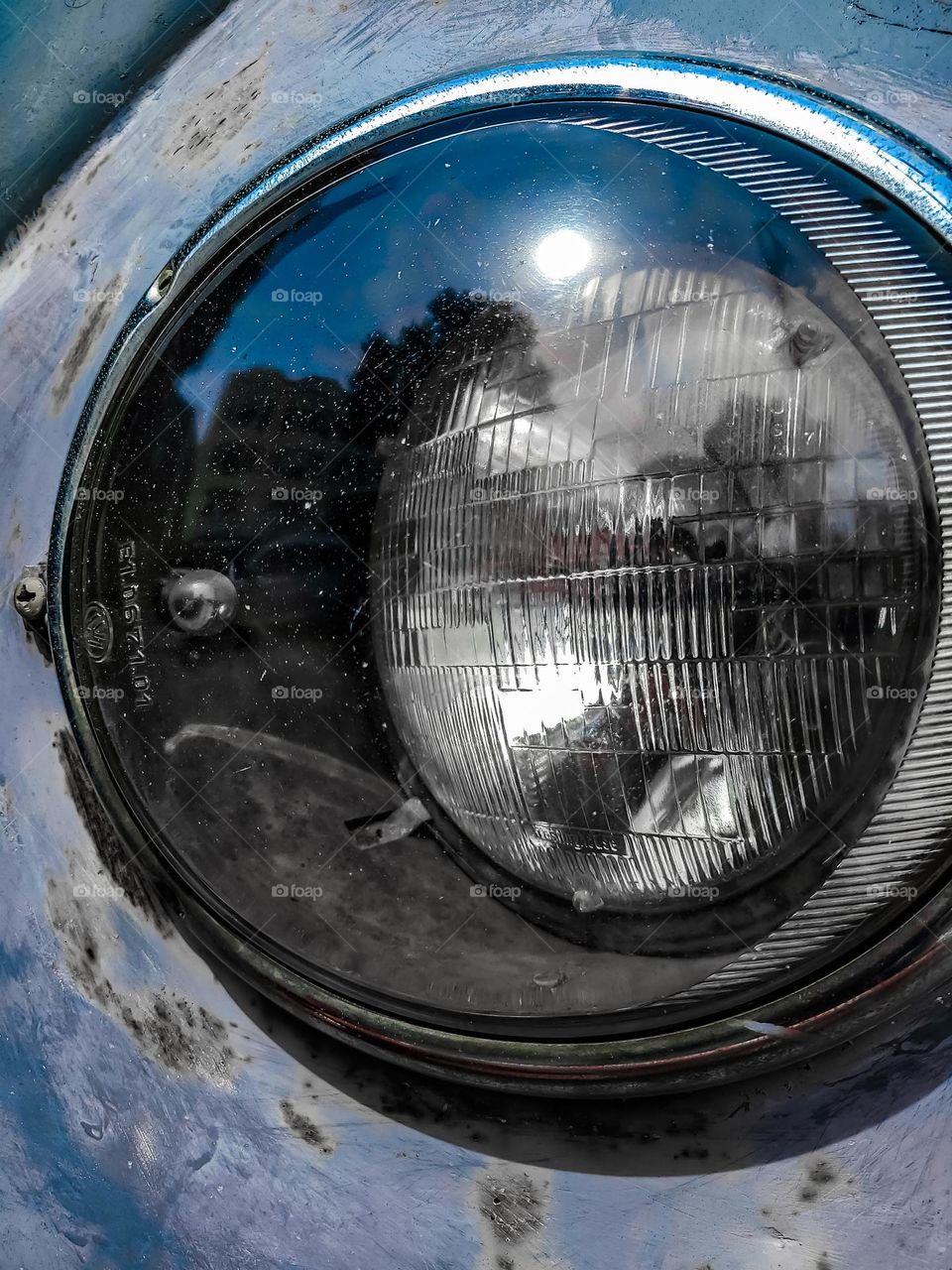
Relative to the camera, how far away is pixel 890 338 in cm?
71

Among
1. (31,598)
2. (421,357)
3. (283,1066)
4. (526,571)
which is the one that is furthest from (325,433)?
(283,1066)

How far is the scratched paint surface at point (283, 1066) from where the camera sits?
2.59 feet

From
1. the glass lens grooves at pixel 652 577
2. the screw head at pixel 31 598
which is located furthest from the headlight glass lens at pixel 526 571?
the screw head at pixel 31 598

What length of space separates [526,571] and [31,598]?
596mm

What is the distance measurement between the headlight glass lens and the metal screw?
0.38ft

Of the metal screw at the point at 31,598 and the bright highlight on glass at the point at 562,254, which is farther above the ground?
the bright highlight on glass at the point at 562,254

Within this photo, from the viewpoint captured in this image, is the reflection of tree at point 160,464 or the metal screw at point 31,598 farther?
the metal screw at point 31,598

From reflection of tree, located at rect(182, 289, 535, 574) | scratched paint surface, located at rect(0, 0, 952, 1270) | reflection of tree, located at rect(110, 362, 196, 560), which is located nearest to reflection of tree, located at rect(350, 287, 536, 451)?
reflection of tree, located at rect(182, 289, 535, 574)

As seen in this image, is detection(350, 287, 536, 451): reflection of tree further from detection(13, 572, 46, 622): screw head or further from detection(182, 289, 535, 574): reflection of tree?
detection(13, 572, 46, 622): screw head

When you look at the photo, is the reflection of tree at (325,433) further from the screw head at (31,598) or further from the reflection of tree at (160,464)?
the screw head at (31,598)

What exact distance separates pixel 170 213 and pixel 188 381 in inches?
12.3

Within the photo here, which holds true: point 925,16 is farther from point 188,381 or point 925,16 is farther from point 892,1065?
point 892,1065

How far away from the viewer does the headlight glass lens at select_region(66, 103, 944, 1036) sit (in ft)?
2.28

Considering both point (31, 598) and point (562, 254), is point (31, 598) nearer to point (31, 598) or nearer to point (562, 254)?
point (31, 598)
